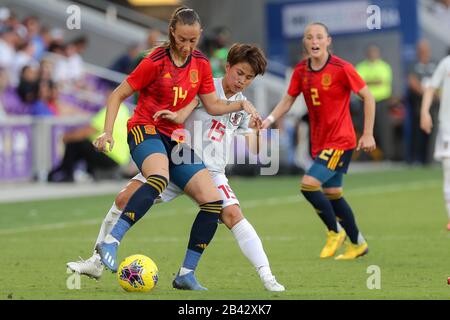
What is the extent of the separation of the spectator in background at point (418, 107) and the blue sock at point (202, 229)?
17539mm

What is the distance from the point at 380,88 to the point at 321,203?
15417 millimetres

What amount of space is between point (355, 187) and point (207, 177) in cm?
1215

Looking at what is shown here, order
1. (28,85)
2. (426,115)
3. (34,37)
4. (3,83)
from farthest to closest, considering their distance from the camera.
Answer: (34,37), (28,85), (3,83), (426,115)

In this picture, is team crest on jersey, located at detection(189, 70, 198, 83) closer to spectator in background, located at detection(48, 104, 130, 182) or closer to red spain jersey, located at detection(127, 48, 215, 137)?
red spain jersey, located at detection(127, 48, 215, 137)

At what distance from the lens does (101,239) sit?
922cm

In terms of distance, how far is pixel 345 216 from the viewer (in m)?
11.7

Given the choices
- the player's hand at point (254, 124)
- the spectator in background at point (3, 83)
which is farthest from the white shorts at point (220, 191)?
the spectator in background at point (3, 83)

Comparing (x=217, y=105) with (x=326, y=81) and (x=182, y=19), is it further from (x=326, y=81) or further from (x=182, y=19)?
(x=326, y=81)

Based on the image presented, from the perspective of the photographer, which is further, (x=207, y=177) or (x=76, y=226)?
(x=76, y=226)

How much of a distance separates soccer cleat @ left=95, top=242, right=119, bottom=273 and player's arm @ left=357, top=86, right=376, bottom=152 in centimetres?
319

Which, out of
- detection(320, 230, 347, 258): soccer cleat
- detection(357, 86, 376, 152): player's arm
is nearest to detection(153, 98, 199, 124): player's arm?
detection(357, 86, 376, 152): player's arm

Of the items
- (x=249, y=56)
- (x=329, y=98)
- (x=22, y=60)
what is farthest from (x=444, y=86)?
(x=22, y=60)
